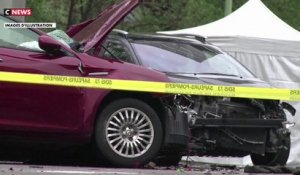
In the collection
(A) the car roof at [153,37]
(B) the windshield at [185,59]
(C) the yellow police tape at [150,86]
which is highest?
(A) the car roof at [153,37]

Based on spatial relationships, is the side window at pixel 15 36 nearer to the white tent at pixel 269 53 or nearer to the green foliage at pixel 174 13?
the white tent at pixel 269 53

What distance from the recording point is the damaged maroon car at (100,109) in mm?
6820

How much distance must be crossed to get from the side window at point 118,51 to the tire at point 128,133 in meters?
1.07

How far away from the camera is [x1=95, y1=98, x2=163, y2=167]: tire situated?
709cm

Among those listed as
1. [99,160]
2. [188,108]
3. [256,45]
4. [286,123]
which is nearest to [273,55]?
[256,45]

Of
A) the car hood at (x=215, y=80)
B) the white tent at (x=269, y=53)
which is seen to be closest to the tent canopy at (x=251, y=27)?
the white tent at (x=269, y=53)

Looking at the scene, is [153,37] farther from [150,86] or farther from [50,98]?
[50,98]

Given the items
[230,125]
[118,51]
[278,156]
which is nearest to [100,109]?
[118,51]

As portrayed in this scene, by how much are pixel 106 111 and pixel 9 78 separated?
1.11m

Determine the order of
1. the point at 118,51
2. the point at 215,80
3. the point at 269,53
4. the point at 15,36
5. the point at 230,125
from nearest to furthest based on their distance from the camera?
the point at 15,36
the point at 230,125
the point at 118,51
the point at 215,80
the point at 269,53

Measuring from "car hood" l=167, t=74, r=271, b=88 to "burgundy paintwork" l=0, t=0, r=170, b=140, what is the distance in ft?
3.86

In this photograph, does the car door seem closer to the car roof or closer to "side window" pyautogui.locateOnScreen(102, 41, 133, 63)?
"side window" pyautogui.locateOnScreen(102, 41, 133, 63)

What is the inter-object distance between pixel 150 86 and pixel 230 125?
1342mm

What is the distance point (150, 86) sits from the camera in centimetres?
723
